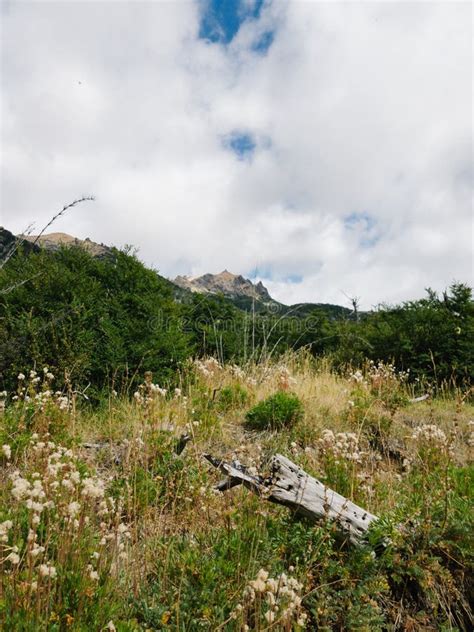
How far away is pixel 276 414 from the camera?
5.70m

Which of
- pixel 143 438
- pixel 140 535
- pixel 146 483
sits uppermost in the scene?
pixel 143 438

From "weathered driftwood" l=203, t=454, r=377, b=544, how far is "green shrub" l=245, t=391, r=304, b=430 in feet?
8.37

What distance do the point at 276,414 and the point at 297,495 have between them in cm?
284

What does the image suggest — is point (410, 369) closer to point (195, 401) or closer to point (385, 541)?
point (195, 401)

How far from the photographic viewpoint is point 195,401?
613cm

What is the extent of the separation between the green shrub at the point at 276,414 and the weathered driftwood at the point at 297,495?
255 centimetres

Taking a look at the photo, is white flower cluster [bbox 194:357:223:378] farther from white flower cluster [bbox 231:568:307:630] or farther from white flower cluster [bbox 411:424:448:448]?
white flower cluster [bbox 231:568:307:630]

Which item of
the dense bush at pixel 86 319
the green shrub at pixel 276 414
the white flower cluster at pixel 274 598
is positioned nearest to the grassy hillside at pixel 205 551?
the white flower cluster at pixel 274 598

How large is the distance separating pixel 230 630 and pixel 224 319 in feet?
35.4

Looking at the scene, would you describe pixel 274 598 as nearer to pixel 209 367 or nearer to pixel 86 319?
pixel 86 319

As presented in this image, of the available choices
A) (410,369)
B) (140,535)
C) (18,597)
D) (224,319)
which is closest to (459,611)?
(140,535)

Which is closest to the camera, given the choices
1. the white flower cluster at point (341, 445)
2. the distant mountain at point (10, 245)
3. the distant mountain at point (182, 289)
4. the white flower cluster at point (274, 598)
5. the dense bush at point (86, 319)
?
the white flower cluster at point (274, 598)

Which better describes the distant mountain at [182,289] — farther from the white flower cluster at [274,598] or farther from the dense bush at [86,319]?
the white flower cluster at [274,598]

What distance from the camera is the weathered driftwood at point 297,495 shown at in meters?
2.83
